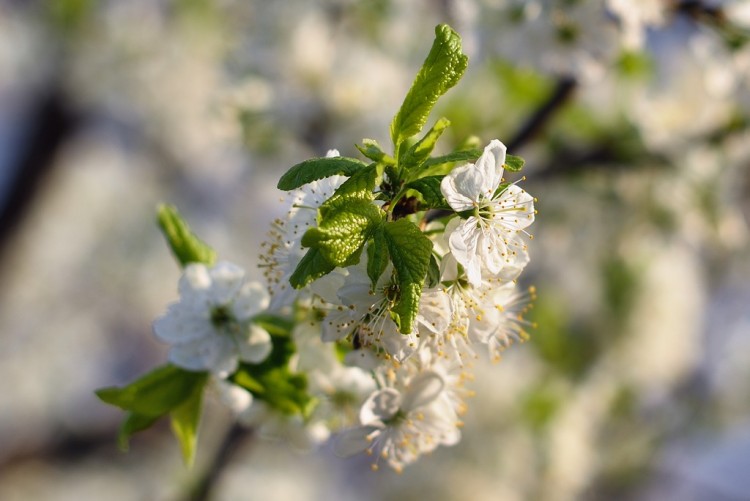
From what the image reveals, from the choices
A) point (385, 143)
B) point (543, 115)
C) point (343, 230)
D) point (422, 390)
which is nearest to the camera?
point (343, 230)

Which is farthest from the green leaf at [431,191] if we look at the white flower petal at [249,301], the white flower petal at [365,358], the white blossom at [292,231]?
the white flower petal at [249,301]

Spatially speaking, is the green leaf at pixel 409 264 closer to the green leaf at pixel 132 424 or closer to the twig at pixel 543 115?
the green leaf at pixel 132 424

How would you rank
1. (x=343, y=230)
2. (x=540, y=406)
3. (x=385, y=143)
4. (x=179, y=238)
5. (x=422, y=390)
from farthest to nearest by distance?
1. (x=540, y=406)
2. (x=385, y=143)
3. (x=179, y=238)
4. (x=422, y=390)
5. (x=343, y=230)

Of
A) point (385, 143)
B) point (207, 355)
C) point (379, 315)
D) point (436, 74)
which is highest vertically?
point (385, 143)

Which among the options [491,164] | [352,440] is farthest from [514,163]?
[352,440]

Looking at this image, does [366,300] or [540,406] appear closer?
[366,300]

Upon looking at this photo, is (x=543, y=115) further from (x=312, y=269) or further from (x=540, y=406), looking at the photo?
(x=540, y=406)

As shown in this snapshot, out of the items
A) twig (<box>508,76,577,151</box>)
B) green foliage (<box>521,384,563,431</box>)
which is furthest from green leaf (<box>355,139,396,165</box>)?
green foliage (<box>521,384,563,431</box>)

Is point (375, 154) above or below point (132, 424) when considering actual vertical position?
above
